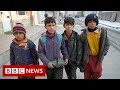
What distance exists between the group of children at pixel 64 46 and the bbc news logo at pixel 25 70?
9cm

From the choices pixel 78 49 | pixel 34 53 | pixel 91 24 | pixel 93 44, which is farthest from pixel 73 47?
pixel 34 53

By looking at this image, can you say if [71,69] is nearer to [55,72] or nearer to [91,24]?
[55,72]

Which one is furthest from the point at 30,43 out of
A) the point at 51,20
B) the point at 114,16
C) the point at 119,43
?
the point at 114,16

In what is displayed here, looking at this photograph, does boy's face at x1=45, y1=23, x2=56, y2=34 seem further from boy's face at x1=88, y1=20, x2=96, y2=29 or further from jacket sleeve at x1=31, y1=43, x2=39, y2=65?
boy's face at x1=88, y1=20, x2=96, y2=29

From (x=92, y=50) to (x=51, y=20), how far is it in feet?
2.41

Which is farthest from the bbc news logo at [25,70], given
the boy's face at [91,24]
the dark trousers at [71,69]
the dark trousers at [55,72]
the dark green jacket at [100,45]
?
the boy's face at [91,24]

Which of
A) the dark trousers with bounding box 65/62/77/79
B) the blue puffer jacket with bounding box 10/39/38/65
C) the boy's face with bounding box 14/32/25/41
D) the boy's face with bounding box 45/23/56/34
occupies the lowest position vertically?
the dark trousers with bounding box 65/62/77/79

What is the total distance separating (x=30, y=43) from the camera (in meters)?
2.67

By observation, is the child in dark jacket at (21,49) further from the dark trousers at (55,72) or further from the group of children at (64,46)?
the dark trousers at (55,72)

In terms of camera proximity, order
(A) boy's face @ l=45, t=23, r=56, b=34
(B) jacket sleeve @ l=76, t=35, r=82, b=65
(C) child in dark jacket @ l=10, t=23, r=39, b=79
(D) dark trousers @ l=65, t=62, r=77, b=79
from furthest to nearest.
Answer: (D) dark trousers @ l=65, t=62, r=77, b=79 < (B) jacket sleeve @ l=76, t=35, r=82, b=65 < (C) child in dark jacket @ l=10, t=23, r=39, b=79 < (A) boy's face @ l=45, t=23, r=56, b=34

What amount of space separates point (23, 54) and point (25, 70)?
0.23 meters

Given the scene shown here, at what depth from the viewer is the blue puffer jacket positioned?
2.65 metres

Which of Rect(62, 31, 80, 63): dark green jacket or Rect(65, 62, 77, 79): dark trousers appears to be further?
Rect(65, 62, 77, 79): dark trousers

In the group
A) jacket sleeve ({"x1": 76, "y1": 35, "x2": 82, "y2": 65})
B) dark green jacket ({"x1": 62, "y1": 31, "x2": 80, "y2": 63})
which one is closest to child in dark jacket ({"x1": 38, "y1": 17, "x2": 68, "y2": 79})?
dark green jacket ({"x1": 62, "y1": 31, "x2": 80, "y2": 63})
